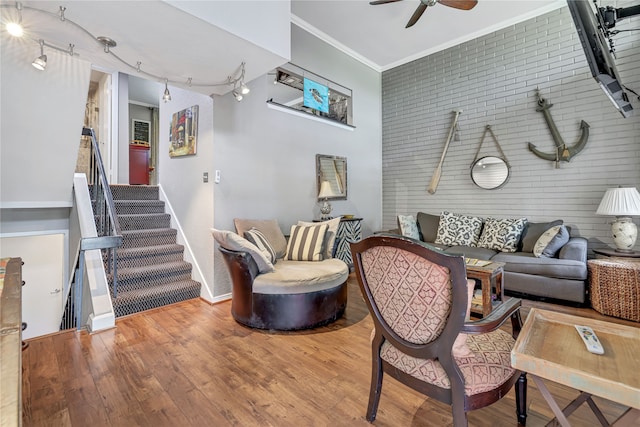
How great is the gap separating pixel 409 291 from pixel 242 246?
1639 millimetres

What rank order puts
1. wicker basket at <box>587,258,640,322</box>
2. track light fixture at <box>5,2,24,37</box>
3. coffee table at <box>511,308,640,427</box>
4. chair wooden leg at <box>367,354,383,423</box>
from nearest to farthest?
1. coffee table at <box>511,308,640,427</box>
2. chair wooden leg at <box>367,354,383,423</box>
3. track light fixture at <box>5,2,24,37</box>
4. wicker basket at <box>587,258,640,322</box>

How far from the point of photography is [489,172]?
14.5ft

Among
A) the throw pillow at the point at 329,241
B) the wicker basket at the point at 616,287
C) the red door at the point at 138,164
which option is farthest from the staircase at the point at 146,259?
the wicker basket at the point at 616,287

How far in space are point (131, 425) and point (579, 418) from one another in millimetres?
2292

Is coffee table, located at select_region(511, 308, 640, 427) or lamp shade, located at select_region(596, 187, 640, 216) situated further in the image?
lamp shade, located at select_region(596, 187, 640, 216)

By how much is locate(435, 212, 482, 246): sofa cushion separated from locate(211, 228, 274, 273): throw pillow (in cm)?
284

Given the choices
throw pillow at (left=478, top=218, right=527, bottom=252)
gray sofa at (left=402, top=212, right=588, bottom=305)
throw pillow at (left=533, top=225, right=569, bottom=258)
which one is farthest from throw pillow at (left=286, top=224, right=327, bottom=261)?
throw pillow at (left=533, top=225, right=569, bottom=258)

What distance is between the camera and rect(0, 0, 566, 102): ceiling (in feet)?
6.07

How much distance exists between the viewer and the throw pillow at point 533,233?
12.1 feet

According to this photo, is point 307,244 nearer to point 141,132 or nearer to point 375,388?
point 375,388

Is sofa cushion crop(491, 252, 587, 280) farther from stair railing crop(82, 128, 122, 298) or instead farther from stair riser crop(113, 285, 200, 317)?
stair railing crop(82, 128, 122, 298)

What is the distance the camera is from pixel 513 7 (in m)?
3.90

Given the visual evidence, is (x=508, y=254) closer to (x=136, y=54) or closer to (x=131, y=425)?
(x=131, y=425)

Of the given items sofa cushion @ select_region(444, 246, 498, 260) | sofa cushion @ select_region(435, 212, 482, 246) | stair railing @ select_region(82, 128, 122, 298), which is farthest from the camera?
sofa cushion @ select_region(435, 212, 482, 246)
